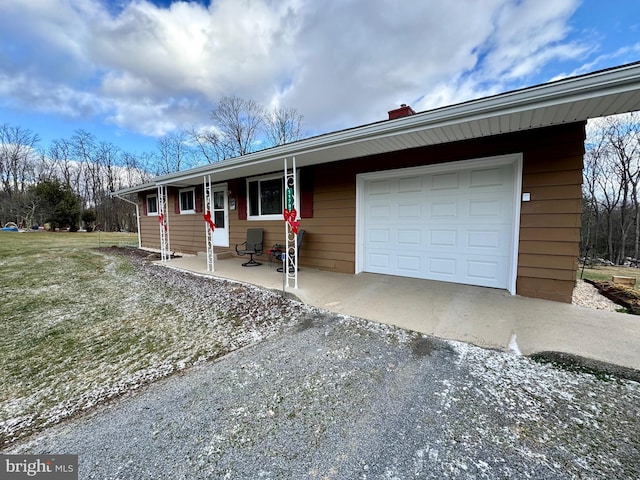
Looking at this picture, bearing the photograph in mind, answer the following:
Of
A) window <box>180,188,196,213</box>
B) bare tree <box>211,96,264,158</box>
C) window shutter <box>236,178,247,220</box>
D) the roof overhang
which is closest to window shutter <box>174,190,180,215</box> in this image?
window <box>180,188,196,213</box>

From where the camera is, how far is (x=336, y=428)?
1548 millimetres

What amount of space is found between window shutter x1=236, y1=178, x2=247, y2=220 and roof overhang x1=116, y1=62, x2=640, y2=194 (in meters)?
2.41

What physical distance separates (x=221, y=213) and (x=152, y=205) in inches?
182

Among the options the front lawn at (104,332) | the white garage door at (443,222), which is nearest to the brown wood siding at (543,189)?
the white garage door at (443,222)

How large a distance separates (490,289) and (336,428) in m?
3.46

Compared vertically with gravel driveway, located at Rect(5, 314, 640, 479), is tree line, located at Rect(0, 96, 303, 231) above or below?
above

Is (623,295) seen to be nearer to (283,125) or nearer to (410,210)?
(410,210)

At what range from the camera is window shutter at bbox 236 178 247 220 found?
6.87m

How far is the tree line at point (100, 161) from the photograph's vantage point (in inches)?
697

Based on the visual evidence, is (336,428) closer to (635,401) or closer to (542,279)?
(635,401)

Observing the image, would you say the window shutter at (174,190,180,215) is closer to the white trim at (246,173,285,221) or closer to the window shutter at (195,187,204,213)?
the window shutter at (195,187,204,213)

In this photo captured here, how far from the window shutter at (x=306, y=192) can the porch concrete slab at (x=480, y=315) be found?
1607mm

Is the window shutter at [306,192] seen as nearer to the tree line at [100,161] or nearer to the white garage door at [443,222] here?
the white garage door at [443,222]

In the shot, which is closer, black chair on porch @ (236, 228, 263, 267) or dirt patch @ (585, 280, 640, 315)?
dirt patch @ (585, 280, 640, 315)
